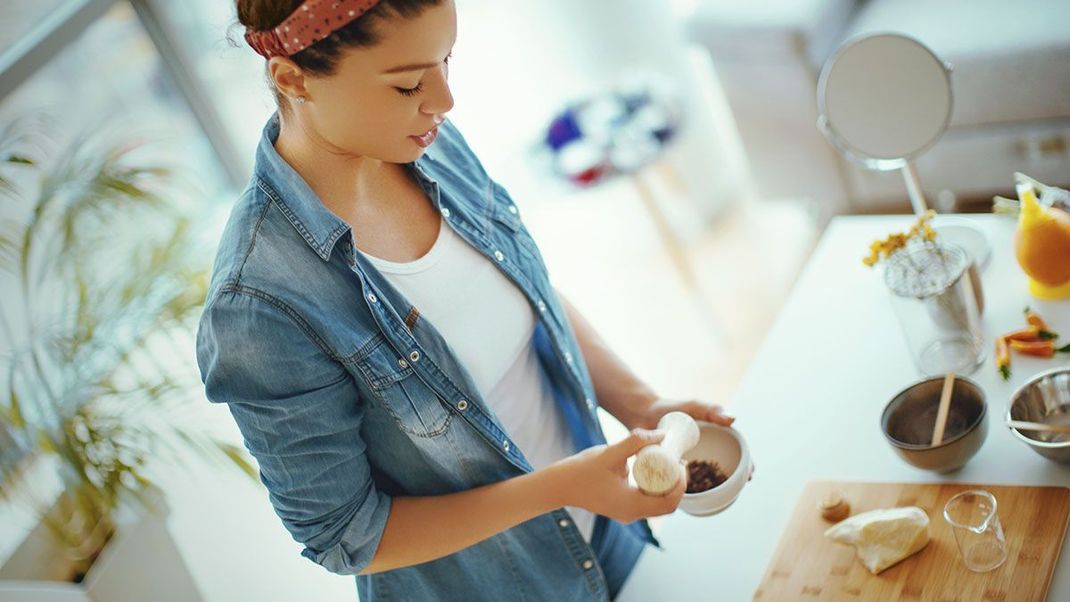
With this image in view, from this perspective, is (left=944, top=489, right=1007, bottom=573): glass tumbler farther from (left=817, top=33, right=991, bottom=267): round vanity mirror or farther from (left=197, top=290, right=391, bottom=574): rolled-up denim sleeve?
(left=197, top=290, right=391, bottom=574): rolled-up denim sleeve

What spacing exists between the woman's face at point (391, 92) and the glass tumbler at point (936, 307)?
2.38 ft

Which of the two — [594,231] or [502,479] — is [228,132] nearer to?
[594,231]

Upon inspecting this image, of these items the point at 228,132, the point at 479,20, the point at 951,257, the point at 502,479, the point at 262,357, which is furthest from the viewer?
the point at 479,20

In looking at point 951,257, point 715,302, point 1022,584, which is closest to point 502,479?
point 1022,584

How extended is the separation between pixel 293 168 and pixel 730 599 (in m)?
0.70

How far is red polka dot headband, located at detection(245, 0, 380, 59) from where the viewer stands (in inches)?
41.6

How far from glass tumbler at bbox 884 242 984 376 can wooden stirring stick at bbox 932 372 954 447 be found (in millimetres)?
117

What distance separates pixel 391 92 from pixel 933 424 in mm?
784

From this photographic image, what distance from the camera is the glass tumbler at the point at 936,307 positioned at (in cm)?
152

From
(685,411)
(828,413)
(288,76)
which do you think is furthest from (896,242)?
(288,76)

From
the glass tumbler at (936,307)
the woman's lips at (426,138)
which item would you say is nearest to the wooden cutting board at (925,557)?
the glass tumbler at (936,307)

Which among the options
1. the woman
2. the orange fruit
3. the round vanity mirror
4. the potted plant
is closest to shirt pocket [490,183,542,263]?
the woman

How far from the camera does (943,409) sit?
1.37 metres

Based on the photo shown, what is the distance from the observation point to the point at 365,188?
1293 millimetres
